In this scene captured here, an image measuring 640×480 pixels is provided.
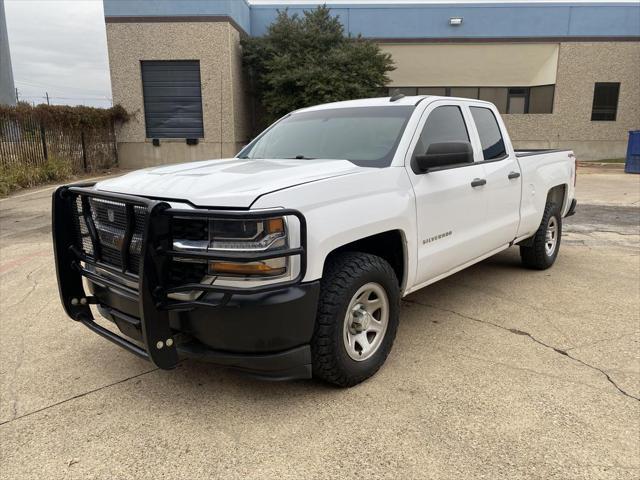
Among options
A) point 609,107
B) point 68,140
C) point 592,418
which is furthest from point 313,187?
point 609,107

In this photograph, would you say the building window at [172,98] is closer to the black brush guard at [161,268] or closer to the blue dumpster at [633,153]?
the blue dumpster at [633,153]

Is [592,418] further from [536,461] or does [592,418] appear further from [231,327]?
[231,327]

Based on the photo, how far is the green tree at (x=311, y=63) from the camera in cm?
1947

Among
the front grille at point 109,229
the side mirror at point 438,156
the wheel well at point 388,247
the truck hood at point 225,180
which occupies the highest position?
the side mirror at point 438,156

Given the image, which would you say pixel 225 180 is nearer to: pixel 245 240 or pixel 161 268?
pixel 245 240

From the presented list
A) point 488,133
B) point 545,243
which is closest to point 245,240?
point 488,133

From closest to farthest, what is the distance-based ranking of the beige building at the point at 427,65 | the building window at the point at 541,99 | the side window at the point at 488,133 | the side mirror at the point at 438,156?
the side mirror at the point at 438,156
the side window at the point at 488,133
the beige building at the point at 427,65
the building window at the point at 541,99

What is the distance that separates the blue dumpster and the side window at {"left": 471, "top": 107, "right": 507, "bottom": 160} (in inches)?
592

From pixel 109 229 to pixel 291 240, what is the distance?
1.21 m

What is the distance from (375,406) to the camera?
3049 millimetres

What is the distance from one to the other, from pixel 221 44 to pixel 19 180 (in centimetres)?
924

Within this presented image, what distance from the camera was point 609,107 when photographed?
23.3m

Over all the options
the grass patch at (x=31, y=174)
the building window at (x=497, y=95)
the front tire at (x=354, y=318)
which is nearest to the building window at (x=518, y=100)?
the building window at (x=497, y=95)

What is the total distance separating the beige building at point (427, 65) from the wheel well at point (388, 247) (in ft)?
55.0
